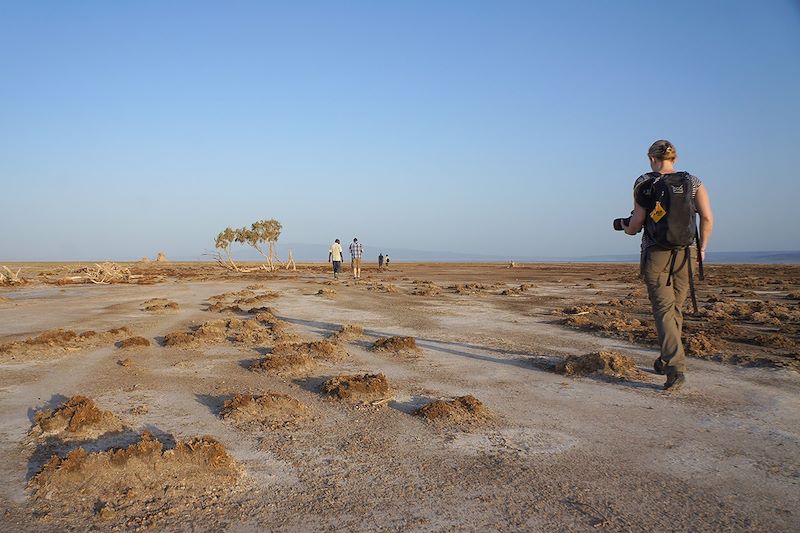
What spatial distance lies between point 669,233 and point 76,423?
5.69 metres

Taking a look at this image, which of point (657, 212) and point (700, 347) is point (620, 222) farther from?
point (700, 347)

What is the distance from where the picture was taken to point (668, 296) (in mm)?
5793

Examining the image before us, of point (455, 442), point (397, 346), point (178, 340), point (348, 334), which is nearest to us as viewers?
point (455, 442)

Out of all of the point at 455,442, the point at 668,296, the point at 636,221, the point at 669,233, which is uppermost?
the point at 636,221

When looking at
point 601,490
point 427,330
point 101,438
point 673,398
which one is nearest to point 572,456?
point 601,490

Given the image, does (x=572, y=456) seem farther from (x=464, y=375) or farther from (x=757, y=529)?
(x=464, y=375)

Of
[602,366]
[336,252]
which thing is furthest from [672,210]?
[336,252]

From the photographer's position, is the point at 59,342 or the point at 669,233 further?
the point at 59,342

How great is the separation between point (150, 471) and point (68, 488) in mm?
465

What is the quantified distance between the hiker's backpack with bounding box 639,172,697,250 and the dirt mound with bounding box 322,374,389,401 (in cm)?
326

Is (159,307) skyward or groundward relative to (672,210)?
groundward

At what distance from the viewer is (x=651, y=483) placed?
3469mm

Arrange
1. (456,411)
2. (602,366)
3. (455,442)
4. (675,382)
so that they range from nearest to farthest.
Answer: (455,442), (456,411), (675,382), (602,366)

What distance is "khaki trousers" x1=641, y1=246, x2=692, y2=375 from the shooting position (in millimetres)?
5750
